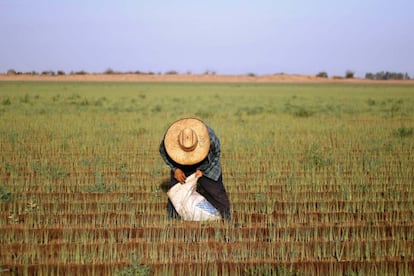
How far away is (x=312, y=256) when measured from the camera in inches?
205

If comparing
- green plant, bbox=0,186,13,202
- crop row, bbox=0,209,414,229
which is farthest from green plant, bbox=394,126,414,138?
green plant, bbox=0,186,13,202

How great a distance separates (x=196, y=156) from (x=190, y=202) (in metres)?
0.46

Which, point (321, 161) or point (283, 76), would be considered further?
point (283, 76)

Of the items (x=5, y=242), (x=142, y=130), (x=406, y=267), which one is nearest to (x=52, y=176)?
(x=5, y=242)

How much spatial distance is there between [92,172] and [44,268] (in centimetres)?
462

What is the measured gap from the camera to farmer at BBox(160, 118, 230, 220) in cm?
591

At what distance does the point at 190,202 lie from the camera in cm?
600

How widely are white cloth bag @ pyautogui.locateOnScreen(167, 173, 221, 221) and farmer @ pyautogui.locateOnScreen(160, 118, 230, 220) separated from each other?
0.07 m

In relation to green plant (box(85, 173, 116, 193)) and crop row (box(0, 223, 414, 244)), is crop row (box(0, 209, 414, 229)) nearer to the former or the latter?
crop row (box(0, 223, 414, 244))

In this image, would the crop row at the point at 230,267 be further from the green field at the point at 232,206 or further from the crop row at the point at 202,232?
the crop row at the point at 202,232

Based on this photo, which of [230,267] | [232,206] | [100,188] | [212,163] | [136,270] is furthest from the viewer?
[100,188]

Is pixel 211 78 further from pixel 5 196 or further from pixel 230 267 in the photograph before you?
pixel 230 267

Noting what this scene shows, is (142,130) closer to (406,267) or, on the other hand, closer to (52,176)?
(52,176)

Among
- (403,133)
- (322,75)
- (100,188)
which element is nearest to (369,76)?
(322,75)
